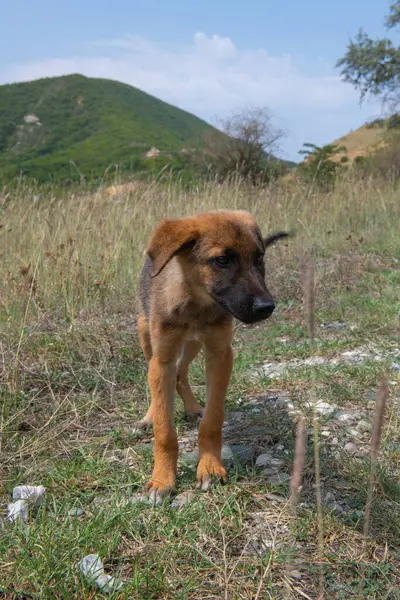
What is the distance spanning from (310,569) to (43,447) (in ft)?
4.83

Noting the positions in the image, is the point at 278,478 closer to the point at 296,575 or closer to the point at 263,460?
the point at 263,460

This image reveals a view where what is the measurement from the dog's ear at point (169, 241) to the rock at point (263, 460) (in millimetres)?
1050

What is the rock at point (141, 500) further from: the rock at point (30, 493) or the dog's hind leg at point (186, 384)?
the dog's hind leg at point (186, 384)

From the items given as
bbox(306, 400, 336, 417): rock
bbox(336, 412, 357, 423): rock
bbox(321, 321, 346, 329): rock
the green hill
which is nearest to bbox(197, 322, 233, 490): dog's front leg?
bbox(306, 400, 336, 417): rock

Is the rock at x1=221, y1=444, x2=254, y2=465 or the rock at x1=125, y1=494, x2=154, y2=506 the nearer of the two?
the rock at x1=125, y1=494, x2=154, y2=506

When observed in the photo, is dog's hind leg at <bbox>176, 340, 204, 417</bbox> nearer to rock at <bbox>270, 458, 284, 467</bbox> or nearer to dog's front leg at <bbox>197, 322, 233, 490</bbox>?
dog's front leg at <bbox>197, 322, 233, 490</bbox>

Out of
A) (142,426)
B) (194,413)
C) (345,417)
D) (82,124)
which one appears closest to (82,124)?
(82,124)

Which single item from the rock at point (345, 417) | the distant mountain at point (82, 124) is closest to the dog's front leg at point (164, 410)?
the rock at point (345, 417)

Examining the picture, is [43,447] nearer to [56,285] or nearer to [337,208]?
[56,285]

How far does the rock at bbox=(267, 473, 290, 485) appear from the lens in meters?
2.36

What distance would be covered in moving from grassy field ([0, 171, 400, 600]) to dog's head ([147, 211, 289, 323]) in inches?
20.9

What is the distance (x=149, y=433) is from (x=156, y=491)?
744mm

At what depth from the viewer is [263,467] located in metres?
2.54

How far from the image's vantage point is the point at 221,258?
2.51 meters
